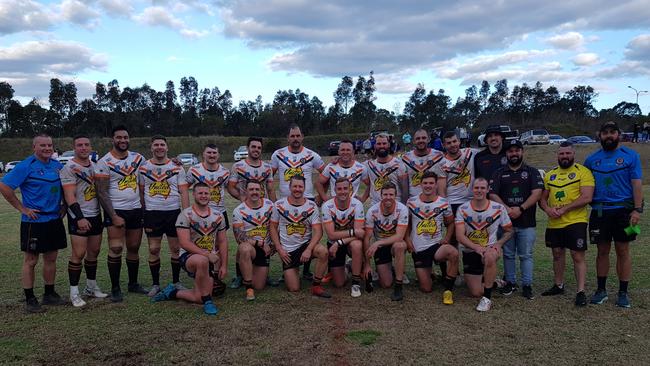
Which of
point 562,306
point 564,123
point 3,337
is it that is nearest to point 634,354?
point 562,306

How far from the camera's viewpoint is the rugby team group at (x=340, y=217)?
18.3 ft


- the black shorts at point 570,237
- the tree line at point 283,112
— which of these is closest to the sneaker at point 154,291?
the black shorts at point 570,237

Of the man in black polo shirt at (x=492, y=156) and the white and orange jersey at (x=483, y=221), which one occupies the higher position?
the man in black polo shirt at (x=492, y=156)

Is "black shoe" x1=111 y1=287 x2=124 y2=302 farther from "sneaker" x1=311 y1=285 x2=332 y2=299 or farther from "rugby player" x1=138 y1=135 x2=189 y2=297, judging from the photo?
"sneaker" x1=311 y1=285 x2=332 y2=299

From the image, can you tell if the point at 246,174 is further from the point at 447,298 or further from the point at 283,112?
the point at 283,112

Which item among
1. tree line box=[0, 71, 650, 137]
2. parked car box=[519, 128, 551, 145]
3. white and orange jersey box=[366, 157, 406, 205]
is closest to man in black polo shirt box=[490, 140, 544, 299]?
white and orange jersey box=[366, 157, 406, 205]

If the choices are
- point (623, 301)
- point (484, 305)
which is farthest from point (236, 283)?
point (623, 301)

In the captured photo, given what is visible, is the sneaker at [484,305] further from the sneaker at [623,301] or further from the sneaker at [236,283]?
the sneaker at [236,283]

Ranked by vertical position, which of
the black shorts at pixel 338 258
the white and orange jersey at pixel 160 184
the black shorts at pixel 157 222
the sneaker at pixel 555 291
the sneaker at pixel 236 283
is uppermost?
the white and orange jersey at pixel 160 184

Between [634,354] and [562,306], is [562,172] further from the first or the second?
[634,354]

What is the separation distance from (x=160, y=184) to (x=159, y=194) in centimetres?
12

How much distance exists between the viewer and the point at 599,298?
554 cm

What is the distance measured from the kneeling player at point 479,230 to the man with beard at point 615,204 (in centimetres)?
100

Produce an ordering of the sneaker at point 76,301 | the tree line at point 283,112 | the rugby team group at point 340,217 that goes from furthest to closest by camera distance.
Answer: the tree line at point 283,112, the sneaker at point 76,301, the rugby team group at point 340,217
